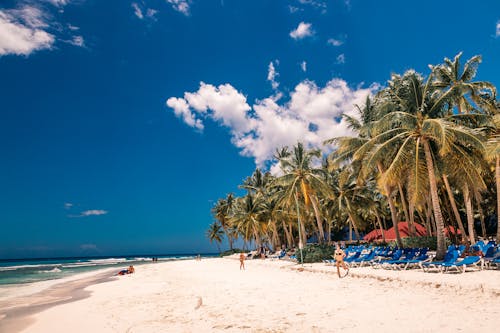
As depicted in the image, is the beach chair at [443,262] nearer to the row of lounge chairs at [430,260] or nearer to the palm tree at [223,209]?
the row of lounge chairs at [430,260]

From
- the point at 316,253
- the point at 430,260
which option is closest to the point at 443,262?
the point at 430,260

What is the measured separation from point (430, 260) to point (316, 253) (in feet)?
27.2

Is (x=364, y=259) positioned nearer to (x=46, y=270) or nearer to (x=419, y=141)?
(x=419, y=141)

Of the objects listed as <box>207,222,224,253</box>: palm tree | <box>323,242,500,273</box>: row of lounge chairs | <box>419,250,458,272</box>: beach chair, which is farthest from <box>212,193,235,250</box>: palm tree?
<box>419,250,458,272</box>: beach chair

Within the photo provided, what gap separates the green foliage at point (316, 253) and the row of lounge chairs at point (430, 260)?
2.63 metres

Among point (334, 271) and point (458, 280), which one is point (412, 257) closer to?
point (334, 271)

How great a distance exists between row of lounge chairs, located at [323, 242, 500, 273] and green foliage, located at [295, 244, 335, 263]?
2.63 meters

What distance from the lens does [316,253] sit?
68.1 feet

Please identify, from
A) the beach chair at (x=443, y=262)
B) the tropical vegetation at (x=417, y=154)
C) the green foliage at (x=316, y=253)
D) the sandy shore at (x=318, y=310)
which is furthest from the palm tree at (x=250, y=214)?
the sandy shore at (x=318, y=310)

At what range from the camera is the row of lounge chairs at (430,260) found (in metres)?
10.7

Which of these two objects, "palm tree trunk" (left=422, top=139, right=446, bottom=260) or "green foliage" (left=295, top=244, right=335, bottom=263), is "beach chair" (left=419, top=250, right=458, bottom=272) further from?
"green foliage" (left=295, top=244, right=335, bottom=263)

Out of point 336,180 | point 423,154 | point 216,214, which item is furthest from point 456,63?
point 216,214

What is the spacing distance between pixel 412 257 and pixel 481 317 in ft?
28.3

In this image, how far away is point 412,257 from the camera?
13.6 m
